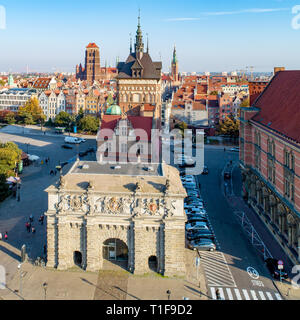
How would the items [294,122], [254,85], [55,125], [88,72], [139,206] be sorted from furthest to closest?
1. [88,72]
2. [55,125]
3. [254,85]
4. [294,122]
5. [139,206]

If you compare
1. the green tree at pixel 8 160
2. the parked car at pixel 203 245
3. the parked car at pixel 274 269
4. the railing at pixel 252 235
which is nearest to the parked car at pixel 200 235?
the parked car at pixel 203 245

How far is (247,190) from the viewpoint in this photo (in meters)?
50.0

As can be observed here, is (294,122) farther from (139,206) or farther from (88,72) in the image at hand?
(88,72)

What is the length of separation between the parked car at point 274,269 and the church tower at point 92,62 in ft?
523

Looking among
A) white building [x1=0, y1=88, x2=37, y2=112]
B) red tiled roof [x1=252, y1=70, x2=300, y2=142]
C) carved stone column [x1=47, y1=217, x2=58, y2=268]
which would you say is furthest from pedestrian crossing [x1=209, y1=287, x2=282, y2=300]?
white building [x1=0, y1=88, x2=37, y2=112]

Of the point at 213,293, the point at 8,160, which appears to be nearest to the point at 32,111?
the point at 8,160

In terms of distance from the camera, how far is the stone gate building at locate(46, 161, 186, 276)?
30094 millimetres

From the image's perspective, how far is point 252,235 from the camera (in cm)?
3938

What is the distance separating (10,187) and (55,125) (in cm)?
5581

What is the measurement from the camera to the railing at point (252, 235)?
3580 cm

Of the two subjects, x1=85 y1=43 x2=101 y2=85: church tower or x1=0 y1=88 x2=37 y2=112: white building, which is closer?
x1=0 y1=88 x2=37 y2=112: white building

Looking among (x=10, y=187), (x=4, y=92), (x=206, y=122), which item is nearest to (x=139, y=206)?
(x=10, y=187)

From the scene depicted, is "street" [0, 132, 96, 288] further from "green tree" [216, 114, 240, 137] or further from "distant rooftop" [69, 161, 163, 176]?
"green tree" [216, 114, 240, 137]

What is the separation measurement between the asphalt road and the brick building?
11.1 ft
